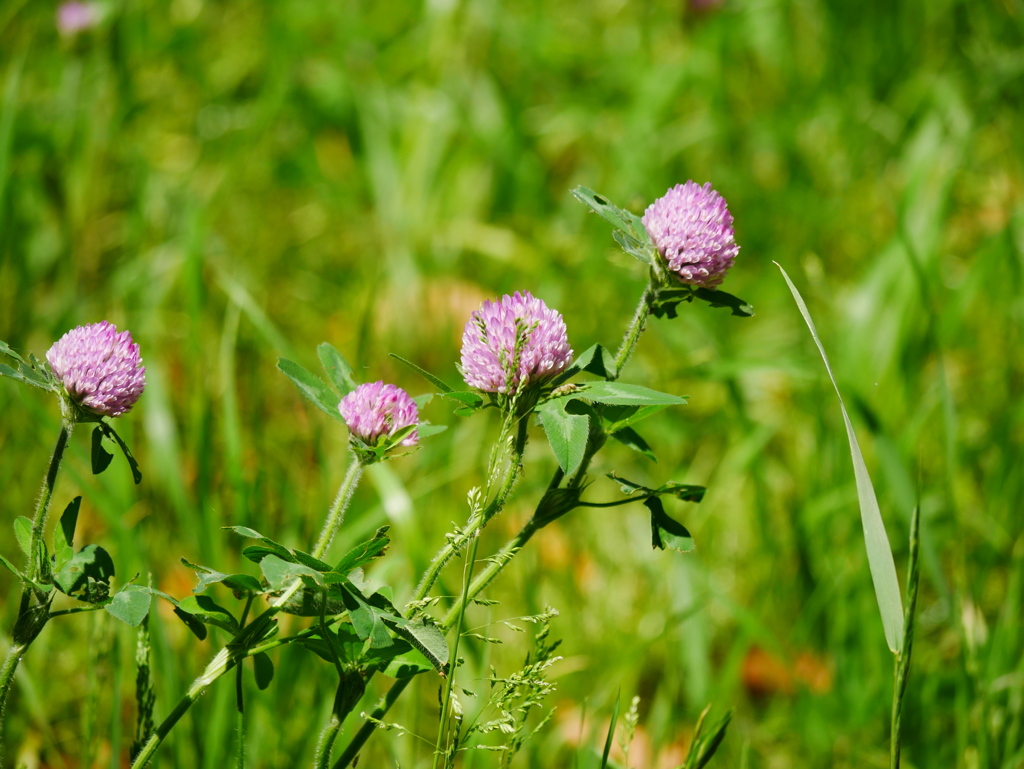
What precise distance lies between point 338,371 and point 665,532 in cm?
32

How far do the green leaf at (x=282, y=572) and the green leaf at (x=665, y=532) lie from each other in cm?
27

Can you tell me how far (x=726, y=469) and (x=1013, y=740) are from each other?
2.26 ft

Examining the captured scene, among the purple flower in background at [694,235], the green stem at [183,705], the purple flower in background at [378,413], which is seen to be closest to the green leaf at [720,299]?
the purple flower in background at [694,235]

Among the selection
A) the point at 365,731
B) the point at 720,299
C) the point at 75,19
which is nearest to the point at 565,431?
the point at 720,299

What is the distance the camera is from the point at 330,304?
7.20ft

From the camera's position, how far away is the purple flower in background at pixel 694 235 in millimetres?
708

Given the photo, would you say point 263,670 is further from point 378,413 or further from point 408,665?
point 378,413

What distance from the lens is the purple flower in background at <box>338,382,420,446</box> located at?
2.32ft

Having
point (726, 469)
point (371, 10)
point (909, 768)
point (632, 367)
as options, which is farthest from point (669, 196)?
point (371, 10)

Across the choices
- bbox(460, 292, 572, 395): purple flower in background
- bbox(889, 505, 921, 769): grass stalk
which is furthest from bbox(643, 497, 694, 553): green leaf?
bbox(889, 505, 921, 769): grass stalk

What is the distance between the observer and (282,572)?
2.09ft

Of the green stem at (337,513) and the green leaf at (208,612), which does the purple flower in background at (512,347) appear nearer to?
the green stem at (337,513)

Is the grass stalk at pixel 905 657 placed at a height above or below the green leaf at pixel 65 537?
above

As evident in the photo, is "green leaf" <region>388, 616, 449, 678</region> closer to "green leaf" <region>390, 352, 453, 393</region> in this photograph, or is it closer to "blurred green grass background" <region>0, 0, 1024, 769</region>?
"green leaf" <region>390, 352, 453, 393</region>
